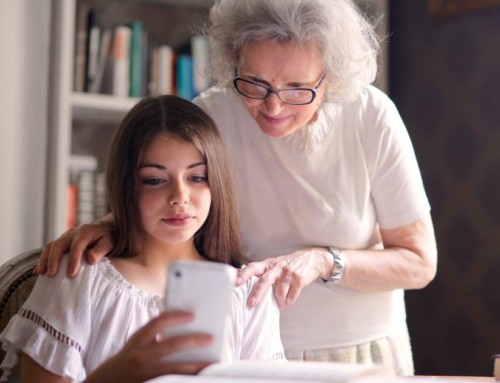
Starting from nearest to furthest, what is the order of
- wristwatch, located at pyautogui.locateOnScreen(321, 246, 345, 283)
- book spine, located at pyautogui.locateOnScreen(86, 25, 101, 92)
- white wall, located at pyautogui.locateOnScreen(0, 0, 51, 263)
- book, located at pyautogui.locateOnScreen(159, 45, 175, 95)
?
wristwatch, located at pyautogui.locateOnScreen(321, 246, 345, 283), white wall, located at pyautogui.locateOnScreen(0, 0, 51, 263), book spine, located at pyautogui.locateOnScreen(86, 25, 101, 92), book, located at pyautogui.locateOnScreen(159, 45, 175, 95)

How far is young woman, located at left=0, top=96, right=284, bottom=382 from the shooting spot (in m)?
1.60

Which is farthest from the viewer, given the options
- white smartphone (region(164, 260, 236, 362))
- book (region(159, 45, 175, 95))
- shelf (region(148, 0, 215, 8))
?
shelf (region(148, 0, 215, 8))

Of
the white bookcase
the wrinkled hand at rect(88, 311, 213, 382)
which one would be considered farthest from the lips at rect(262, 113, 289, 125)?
the white bookcase

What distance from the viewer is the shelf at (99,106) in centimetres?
341

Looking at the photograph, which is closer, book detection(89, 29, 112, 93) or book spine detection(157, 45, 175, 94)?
book detection(89, 29, 112, 93)

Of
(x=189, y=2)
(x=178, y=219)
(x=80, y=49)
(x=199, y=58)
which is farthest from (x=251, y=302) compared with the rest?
(x=189, y=2)

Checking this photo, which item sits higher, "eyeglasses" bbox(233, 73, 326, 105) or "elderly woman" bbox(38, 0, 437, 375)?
"eyeglasses" bbox(233, 73, 326, 105)

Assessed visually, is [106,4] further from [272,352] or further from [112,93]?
[272,352]

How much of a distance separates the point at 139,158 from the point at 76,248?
22 centimetres

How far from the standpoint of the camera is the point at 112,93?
3557 millimetres

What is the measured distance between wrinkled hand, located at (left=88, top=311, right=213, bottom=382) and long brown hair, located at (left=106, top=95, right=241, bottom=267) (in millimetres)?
523

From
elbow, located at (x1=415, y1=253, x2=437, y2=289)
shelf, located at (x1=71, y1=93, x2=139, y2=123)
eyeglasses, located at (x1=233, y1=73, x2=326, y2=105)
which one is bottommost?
elbow, located at (x1=415, y1=253, x2=437, y2=289)

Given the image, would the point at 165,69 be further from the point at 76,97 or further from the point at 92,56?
the point at 76,97

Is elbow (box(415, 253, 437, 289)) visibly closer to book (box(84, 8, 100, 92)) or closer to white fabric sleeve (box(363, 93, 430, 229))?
white fabric sleeve (box(363, 93, 430, 229))
